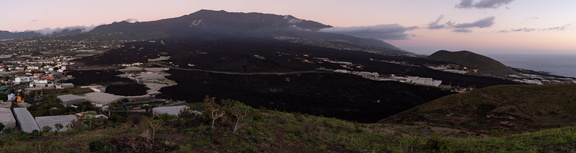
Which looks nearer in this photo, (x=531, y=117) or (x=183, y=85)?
(x=531, y=117)

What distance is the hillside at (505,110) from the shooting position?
41250 millimetres

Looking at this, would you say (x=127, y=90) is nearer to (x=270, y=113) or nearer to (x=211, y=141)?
(x=270, y=113)

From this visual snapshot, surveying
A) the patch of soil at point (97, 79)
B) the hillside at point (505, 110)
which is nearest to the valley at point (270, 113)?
the hillside at point (505, 110)

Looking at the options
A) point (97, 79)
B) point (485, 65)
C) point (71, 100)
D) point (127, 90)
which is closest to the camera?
point (71, 100)

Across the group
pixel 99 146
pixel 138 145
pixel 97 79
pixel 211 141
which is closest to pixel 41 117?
pixel 99 146

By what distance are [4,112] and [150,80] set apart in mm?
49820

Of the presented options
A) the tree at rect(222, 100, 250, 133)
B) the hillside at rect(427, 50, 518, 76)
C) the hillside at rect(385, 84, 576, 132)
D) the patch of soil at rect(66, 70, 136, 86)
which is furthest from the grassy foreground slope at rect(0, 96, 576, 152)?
the hillside at rect(427, 50, 518, 76)

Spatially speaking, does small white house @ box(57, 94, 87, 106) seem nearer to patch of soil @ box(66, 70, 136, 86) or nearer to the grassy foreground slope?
patch of soil @ box(66, 70, 136, 86)

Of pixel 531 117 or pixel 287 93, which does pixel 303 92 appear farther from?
pixel 531 117

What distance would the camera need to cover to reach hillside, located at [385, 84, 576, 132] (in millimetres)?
41250

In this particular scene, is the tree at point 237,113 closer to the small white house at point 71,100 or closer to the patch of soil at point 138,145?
the patch of soil at point 138,145

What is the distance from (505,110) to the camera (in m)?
46.7

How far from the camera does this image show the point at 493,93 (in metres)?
56.2

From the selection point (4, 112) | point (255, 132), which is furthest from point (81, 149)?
point (4, 112)
